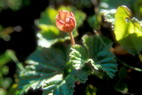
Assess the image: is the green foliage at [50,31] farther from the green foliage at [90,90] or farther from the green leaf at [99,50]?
the green foliage at [90,90]

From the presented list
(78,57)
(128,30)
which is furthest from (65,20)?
(128,30)

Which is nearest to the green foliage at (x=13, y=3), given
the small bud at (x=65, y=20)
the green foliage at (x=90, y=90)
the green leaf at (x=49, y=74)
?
the green leaf at (x=49, y=74)

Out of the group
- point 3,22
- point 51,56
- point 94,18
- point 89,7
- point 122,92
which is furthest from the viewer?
point 3,22

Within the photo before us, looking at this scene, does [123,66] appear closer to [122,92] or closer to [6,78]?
[122,92]

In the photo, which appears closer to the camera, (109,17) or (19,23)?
(109,17)

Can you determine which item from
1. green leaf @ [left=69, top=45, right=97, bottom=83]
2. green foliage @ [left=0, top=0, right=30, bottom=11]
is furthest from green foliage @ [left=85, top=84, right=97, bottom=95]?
green foliage @ [left=0, top=0, right=30, bottom=11]

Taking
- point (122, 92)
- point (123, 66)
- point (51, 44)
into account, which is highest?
point (51, 44)

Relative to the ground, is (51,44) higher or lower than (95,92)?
higher

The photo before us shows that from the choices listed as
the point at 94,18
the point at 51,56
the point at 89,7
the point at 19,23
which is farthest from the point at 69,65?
the point at 19,23
